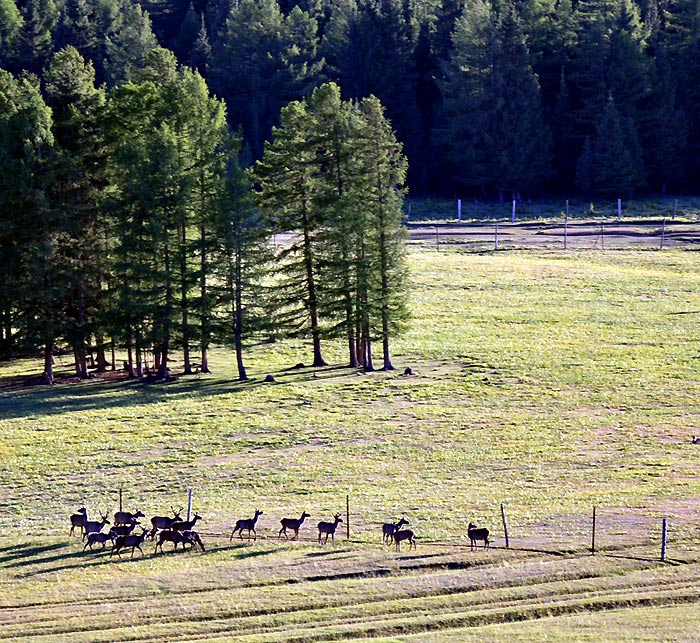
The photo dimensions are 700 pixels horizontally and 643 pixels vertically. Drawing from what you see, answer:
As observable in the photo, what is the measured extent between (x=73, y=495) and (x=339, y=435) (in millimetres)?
10780

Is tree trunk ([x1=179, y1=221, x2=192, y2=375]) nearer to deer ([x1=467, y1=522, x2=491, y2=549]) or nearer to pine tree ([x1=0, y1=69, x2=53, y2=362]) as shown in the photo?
pine tree ([x1=0, y1=69, x2=53, y2=362])

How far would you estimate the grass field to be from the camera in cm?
2384

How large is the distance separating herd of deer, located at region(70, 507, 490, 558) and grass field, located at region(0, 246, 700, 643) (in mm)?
388

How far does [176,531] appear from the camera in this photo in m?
28.5

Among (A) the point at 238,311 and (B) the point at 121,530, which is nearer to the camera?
(B) the point at 121,530

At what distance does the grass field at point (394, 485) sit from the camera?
939 inches

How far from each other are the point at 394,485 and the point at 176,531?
8.94 meters

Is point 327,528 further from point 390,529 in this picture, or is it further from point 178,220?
point 178,220

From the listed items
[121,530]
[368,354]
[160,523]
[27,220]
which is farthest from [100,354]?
[121,530]

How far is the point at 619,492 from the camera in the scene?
1337 inches

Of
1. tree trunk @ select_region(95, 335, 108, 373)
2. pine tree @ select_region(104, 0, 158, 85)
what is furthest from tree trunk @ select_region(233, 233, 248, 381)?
pine tree @ select_region(104, 0, 158, 85)

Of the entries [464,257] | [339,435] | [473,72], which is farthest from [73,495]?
[473,72]

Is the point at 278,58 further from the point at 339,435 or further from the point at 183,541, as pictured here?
the point at 183,541

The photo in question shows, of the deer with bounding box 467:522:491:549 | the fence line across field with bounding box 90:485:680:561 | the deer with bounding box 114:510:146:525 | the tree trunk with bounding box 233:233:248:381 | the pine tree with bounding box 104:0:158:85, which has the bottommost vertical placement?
Answer: the fence line across field with bounding box 90:485:680:561
